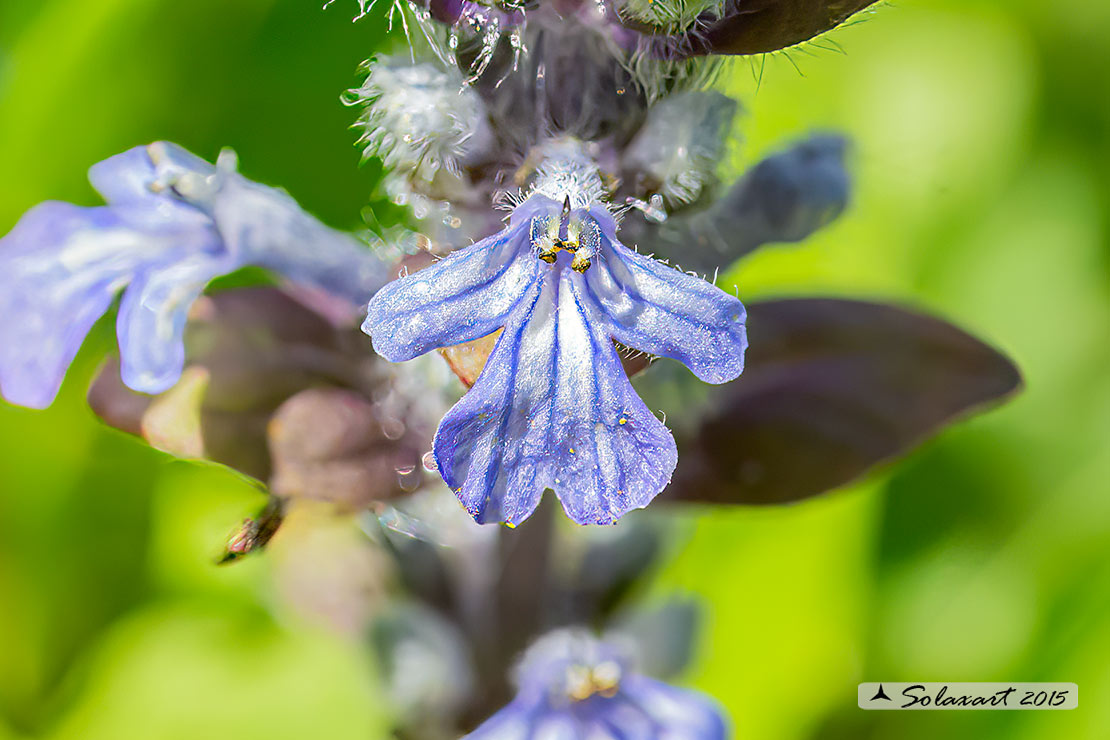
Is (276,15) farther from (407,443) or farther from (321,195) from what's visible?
(407,443)

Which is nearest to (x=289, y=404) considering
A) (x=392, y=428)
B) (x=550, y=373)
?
(x=392, y=428)

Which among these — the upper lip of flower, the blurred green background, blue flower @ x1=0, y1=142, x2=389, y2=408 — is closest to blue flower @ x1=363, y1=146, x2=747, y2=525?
the upper lip of flower

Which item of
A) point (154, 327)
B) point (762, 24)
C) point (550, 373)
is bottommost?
point (154, 327)

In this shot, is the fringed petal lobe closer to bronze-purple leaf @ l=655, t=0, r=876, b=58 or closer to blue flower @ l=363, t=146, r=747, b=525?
blue flower @ l=363, t=146, r=747, b=525

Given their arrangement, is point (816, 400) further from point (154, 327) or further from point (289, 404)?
point (154, 327)

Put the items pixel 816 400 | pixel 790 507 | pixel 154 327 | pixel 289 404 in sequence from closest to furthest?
pixel 154 327 → pixel 289 404 → pixel 816 400 → pixel 790 507

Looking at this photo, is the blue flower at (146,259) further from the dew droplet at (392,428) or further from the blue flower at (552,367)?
the blue flower at (552,367)

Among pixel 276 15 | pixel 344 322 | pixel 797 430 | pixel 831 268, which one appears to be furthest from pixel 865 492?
pixel 276 15
